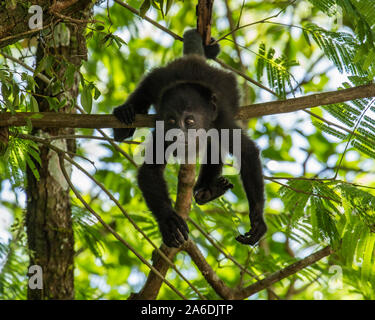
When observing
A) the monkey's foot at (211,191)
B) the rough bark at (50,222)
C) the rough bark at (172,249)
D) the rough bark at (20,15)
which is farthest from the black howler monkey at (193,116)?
the rough bark at (20,15)

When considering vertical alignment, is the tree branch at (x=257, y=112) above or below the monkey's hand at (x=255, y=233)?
above

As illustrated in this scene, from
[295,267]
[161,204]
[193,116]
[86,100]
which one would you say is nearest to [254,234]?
[295,267]

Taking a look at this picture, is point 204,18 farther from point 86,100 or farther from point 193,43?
point 86,100

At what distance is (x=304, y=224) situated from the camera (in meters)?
4.81

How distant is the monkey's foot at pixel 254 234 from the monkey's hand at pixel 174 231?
0.47 meters

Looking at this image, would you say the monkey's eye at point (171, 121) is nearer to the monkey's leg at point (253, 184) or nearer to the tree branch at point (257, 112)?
the monkey's leg at point (253, 184)

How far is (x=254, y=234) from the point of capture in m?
4.27

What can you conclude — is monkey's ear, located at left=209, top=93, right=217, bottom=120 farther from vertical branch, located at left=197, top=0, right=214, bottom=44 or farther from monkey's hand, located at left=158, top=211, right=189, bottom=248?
monkey's hand, located at left=158, top=211, right=189, bottom=248

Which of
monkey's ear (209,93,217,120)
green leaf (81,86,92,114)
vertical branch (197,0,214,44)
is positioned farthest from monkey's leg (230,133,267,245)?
green leaf (81,86,92,114)

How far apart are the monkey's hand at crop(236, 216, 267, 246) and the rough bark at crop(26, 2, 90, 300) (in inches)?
70.3

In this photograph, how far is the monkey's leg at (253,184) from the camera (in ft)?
14.2

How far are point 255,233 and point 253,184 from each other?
1.53 ft
